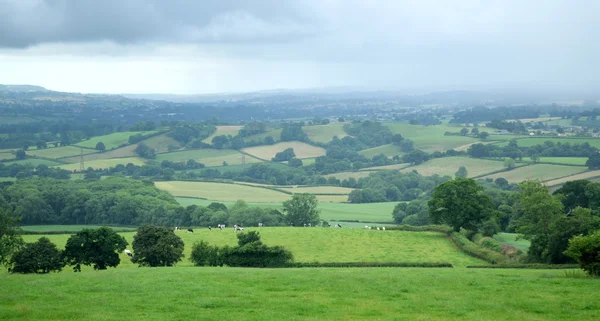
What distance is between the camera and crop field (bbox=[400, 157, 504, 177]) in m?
163

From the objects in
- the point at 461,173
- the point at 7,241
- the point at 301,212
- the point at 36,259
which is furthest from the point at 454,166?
the point at 36,259

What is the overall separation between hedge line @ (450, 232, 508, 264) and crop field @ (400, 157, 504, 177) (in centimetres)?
9660

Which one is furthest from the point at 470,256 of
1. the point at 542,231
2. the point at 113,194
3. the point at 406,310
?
the point at 113,194

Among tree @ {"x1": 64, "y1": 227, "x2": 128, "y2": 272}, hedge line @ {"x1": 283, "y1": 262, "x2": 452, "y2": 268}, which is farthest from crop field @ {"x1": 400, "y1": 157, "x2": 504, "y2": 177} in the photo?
tree @ {"x1": 64, "y1": 227, "x2": 128, "y2": 272}

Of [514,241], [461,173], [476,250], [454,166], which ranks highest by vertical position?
[476,250]

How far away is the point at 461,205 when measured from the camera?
68.4 m

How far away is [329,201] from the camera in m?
130

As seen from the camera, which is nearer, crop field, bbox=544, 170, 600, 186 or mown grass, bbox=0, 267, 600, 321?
mown grass, bbox=0, 267, 600, 321

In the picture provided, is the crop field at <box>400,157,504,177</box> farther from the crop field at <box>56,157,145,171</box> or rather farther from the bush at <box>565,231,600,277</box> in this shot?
the bush at <box>565,231,600,277</box>

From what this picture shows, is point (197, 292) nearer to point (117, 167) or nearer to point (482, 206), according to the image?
point (482, 206)

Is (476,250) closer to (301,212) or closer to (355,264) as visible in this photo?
(355,264)

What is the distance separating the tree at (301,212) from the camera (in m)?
96.1

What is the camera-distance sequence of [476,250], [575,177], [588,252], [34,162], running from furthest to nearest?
[34,162] < [575,177] < [476,250] < [588,252]

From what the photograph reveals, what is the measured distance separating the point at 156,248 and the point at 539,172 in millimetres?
114245
